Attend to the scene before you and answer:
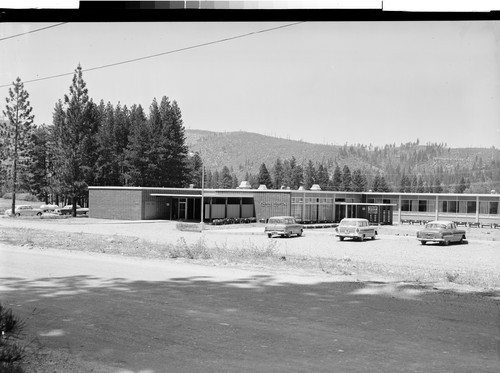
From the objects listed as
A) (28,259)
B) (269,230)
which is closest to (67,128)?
(269,230)

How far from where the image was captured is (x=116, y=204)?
A: 39.3 m

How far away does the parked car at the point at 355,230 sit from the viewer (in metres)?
25.9

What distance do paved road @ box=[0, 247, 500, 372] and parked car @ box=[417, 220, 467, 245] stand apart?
14.0 metres

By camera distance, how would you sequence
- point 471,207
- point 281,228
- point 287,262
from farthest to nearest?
point 471,207 < point 281,228 < point 287,262

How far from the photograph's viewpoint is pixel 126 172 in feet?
144

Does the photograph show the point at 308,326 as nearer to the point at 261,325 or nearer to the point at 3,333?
the point at 261,325

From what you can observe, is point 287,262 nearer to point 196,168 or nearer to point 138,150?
point 138,150

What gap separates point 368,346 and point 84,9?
4804 millimetres

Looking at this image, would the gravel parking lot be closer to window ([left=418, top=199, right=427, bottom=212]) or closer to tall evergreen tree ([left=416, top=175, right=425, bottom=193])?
window ([left=418, top=199, right=427, bottom=212])

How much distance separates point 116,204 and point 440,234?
81.5 feet

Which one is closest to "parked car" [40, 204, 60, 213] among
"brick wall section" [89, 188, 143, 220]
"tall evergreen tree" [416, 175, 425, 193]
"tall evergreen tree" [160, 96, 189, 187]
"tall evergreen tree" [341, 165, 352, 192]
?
"brick wall section" [89, 188, 143, 220]

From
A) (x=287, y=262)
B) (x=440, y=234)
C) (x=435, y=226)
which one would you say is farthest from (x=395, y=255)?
(x=435, y=226)

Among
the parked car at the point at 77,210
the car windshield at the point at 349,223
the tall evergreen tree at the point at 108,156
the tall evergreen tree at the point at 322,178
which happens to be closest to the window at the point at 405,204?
the car windshield at the point at 349,223

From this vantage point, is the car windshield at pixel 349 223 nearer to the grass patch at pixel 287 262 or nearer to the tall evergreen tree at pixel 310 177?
the grass patch at pixel 287 262
